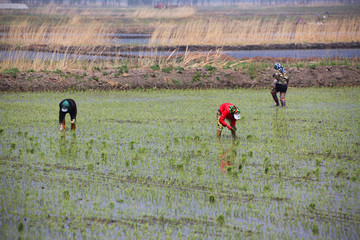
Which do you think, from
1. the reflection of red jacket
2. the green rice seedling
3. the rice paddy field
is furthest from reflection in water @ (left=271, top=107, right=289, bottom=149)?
the green rice seedling

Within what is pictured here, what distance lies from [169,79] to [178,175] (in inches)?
571

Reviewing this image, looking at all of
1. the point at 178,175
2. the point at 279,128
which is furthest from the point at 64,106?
the point at 279,128

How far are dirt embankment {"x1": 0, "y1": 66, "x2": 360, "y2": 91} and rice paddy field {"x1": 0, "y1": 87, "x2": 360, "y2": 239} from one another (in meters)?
5.26

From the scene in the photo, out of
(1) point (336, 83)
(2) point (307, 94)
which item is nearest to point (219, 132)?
(2) point (307, 94)

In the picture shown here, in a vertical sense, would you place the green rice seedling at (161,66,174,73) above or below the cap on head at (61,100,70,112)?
above

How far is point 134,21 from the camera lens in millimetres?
81312

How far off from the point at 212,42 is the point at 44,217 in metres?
35.6

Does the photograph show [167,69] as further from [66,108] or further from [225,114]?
[225,114]

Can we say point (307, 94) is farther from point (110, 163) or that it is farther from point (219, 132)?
point (110, 163)

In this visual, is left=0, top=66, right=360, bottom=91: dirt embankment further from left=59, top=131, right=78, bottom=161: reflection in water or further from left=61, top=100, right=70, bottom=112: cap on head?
left=61, top=100, right=70, bottom=112: cap on head

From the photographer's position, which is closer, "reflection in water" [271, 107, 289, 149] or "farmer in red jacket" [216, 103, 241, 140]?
"farmer in red jacket" [216, 103, 241, 140]

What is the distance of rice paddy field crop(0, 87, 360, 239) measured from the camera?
7207 mm

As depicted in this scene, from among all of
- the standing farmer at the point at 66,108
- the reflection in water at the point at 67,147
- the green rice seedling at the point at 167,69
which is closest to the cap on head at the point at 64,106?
the standing farmer at the point at 66,108

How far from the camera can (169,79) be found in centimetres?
2381
